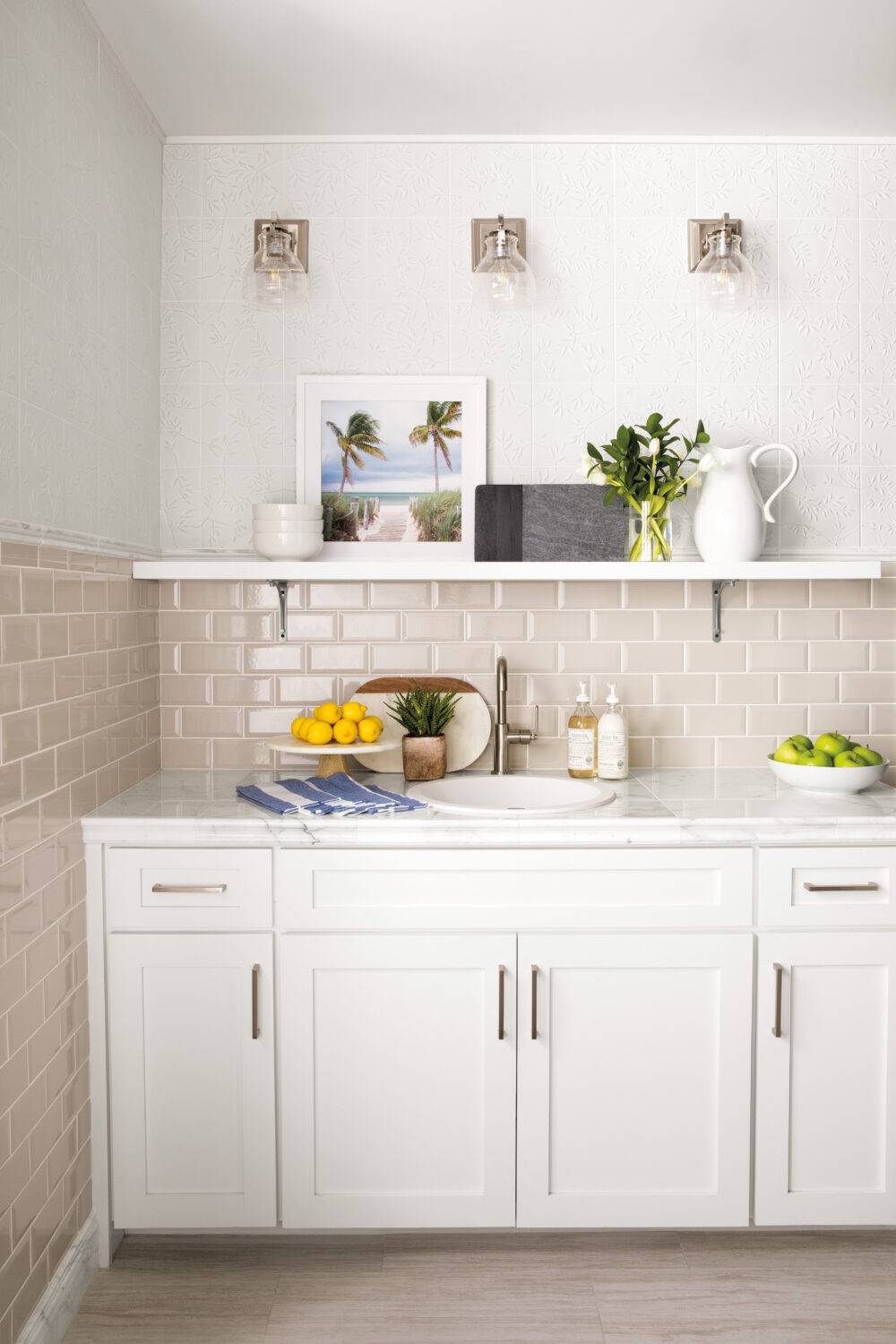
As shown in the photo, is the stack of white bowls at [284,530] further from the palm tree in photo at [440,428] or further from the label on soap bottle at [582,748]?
the label on soap bottle at [582,748]

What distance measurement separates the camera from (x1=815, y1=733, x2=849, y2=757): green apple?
8.13 ft

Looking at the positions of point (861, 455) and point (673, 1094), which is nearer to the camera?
point (673, 1094)

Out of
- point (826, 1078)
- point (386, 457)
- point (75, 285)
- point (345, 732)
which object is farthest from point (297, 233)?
point (826, 1078)

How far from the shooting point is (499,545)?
268 cm

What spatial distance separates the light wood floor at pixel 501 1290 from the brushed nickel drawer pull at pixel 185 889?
2.63 feet

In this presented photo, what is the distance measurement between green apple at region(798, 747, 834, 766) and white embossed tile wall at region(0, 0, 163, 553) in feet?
5.41

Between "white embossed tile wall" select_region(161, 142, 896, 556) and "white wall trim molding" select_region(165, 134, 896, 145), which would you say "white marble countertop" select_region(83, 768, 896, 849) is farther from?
"white wall trim molding" select_region(165, 134, 896, 145)

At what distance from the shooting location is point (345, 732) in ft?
8.24

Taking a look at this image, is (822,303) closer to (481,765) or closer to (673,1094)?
(481,765)

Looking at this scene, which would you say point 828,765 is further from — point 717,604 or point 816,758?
point 717,604

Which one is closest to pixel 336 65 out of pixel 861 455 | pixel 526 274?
pixel 526 274

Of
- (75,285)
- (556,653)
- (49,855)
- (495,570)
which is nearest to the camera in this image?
(49,855)

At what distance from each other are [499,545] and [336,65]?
3.72 ft

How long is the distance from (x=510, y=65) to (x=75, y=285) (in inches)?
42.3
